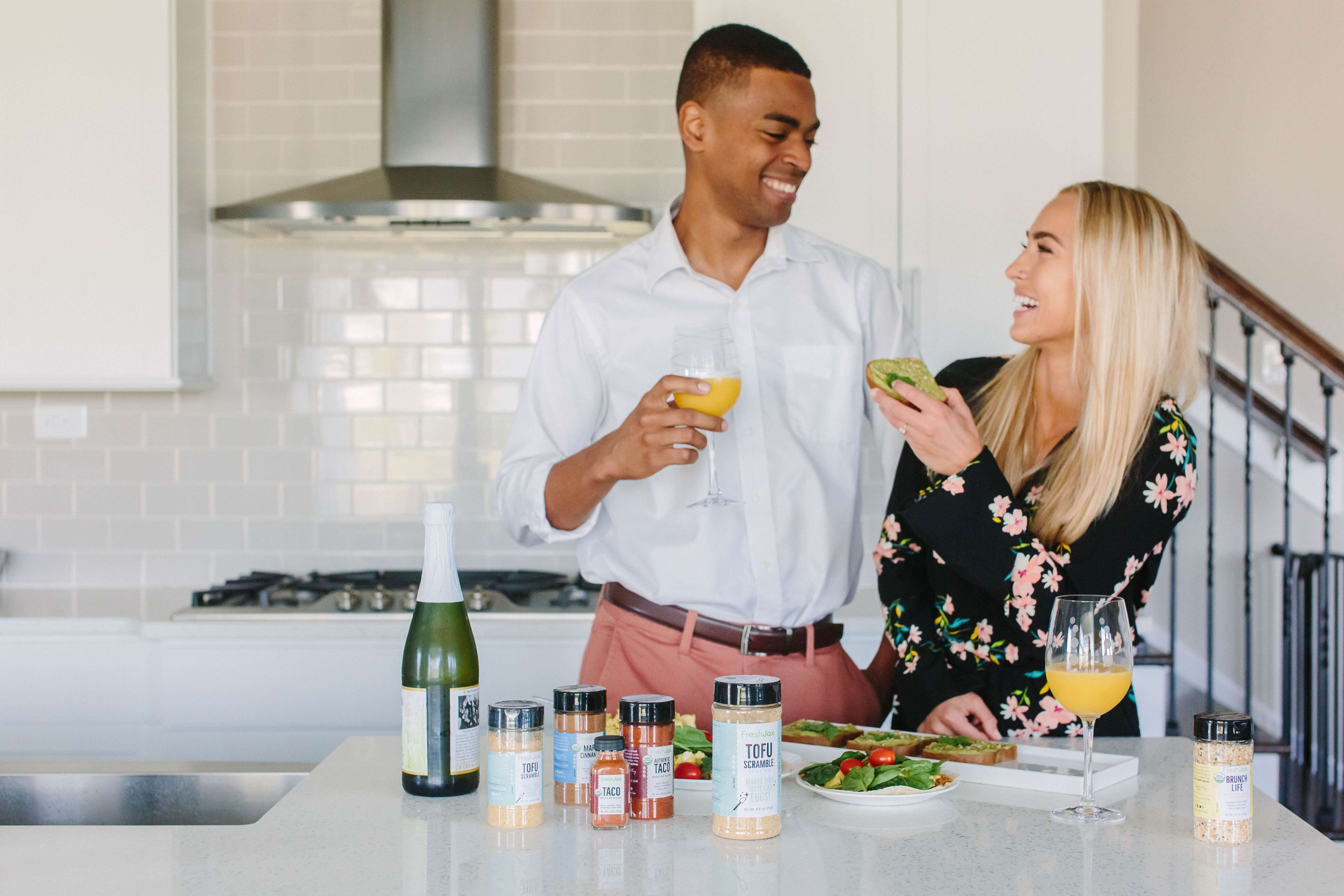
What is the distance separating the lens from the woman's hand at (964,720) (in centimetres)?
168

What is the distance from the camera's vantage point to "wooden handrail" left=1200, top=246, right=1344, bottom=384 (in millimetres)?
3393

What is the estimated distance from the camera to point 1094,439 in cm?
171

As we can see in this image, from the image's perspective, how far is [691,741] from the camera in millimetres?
1361

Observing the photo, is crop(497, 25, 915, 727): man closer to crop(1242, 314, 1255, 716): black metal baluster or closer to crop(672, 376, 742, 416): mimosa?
crop(672, 376, 742, 416): mimosa

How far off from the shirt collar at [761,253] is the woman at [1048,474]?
35cm

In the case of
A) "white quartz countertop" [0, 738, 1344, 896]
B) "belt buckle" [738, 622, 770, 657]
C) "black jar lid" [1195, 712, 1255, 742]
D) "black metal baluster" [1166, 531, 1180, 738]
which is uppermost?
"black jar lid" [1195, 712, 1255, 742]

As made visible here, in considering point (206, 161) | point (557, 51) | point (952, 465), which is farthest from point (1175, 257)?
point (206, 161)

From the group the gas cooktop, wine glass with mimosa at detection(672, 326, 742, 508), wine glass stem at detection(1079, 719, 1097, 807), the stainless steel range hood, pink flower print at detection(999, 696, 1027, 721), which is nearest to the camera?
Answer: wine glass stem at detection(1079, 719, 1097, 807)

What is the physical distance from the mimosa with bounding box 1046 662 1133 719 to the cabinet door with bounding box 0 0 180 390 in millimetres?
2603

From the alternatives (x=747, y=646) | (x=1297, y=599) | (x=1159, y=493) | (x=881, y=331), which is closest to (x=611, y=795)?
(x=747, y=646)

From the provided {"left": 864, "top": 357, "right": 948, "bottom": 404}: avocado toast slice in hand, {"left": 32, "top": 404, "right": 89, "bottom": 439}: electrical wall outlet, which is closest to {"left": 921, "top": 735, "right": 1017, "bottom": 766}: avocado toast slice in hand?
{"left": 864, "top": 357, "right": 948, "bottom": 404}: avocado toast slice in hand

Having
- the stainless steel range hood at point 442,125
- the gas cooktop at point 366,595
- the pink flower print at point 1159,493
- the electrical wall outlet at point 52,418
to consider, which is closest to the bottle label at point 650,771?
the pink flower print at point 1159,493

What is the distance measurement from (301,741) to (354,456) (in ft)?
3.26

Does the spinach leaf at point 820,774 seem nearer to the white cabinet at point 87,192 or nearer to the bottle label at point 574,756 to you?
the bottle label at point 574,756
